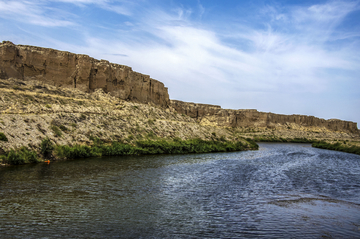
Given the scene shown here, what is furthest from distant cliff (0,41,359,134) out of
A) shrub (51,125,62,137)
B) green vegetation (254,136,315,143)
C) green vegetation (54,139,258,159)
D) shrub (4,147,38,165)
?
green vegetation (254,136,315,143)

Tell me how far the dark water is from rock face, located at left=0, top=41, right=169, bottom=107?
26.0 m

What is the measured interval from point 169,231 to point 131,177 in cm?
913

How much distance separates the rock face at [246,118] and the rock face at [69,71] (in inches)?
1511

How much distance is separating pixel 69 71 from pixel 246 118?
76078 mm

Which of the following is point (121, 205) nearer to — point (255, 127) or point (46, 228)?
point (46, 228)

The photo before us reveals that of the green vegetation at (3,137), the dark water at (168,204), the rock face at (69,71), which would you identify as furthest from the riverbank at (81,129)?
the dark water at (168,204)

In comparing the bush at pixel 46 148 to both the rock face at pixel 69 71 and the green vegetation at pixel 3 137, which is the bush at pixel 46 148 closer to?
the green vegetation at pixel 3 137

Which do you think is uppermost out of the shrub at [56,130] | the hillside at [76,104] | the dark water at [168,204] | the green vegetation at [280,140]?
the hillside at [76,104]

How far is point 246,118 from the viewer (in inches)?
4181

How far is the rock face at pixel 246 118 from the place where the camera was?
96250 millimetres

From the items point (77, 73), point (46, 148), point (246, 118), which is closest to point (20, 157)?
point (46, 148)

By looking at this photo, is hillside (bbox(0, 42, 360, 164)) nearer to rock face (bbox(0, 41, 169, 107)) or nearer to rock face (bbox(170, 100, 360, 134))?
rock face (bbox(0, 41, 169, 107))

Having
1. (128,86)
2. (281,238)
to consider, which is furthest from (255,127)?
(281,238)

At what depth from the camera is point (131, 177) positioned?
1838 centimetres
